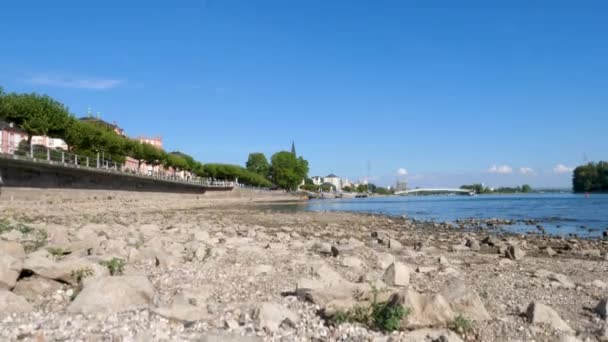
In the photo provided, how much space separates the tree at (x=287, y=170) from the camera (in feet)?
561

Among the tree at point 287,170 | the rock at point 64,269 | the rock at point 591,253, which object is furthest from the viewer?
the tree at point 287,170

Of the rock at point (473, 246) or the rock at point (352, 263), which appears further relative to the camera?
the rock at point (473, 246)

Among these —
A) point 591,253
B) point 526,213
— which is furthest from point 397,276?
point 526,213

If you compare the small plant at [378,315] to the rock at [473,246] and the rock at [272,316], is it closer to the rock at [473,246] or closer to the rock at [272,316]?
the rock at [272,316]

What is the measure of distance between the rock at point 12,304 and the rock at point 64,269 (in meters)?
0.91

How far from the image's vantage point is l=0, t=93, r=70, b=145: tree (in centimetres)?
4622

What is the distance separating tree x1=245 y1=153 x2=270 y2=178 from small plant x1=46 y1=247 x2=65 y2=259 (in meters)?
171

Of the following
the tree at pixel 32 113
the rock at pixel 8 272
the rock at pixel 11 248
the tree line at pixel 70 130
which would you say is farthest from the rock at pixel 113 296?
the tree at pixel 32 113

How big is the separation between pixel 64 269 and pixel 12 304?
1.19 m

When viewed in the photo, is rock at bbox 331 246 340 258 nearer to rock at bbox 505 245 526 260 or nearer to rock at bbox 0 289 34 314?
rock at bbox 505 245 526 260

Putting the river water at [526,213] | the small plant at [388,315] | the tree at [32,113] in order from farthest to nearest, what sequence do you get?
the tree at [32,113] → the river water at [526,213] → the small plant at [388,315]

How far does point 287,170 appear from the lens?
17125 cm

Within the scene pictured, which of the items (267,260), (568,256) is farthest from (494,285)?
(568,256)

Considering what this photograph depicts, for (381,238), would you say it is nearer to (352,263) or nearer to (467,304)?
(352,263)
